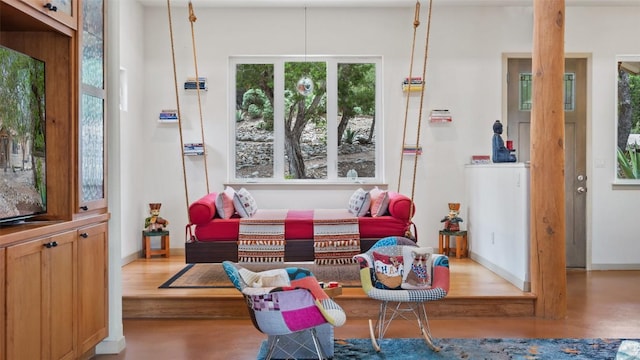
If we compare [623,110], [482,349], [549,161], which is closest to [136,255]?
[482,349]

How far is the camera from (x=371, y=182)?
634 cm

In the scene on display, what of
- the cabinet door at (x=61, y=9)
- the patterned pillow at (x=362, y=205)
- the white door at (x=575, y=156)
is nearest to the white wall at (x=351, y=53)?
the white door at (x=575, y=156)

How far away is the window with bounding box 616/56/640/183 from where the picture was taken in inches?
240

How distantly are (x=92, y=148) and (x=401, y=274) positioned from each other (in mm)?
2112

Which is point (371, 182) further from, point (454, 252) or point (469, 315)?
point (469, 315)

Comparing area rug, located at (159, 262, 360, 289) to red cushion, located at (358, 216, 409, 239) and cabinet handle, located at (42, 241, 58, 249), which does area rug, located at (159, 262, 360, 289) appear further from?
cabinet handle, located at (42, 241, 58, 249)

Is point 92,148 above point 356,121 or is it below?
below

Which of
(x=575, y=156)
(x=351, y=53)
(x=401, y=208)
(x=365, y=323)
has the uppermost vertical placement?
(x=351, y=53)

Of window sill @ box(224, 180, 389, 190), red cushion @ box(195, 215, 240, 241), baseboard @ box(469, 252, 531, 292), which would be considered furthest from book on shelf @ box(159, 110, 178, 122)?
baseboard @ box(469, 252, 531, 292)

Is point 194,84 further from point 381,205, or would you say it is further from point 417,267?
point 417,267

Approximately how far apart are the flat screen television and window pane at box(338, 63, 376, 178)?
398cm

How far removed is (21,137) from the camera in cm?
268

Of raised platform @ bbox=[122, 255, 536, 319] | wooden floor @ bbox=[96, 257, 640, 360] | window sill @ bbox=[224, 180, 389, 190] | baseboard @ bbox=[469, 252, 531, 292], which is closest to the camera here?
wooden floor @ bbox=[96, 257, 640, 360]

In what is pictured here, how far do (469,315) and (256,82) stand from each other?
12.0ft
